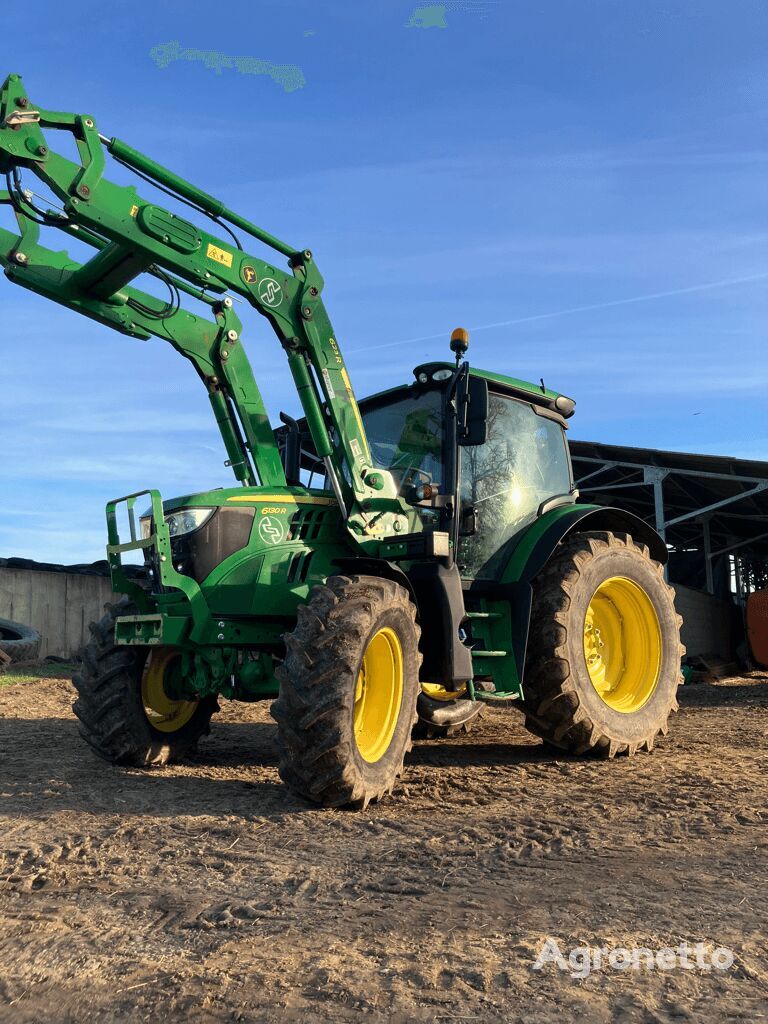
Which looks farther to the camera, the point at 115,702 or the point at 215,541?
the point at 115,702

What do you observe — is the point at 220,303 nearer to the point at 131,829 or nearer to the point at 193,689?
the point at 193,689

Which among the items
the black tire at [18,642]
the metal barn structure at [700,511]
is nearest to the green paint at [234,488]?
the black tire at [18,642]

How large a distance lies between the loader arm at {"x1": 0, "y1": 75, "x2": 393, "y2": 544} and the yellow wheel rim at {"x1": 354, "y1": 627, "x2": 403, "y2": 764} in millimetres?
949

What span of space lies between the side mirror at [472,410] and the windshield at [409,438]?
52 centimetres

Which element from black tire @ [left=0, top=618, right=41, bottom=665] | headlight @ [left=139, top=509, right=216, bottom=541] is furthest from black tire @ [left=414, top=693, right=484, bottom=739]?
black tire @ [left=0, top=618, right=41, bottom=665]

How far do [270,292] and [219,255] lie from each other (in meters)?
0.40

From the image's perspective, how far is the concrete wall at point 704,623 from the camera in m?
20.4

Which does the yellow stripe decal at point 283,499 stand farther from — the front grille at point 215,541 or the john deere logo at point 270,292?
the john deere logo at point 270,292

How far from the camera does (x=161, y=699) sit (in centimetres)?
670

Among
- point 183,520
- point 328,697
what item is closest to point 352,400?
point 183,520

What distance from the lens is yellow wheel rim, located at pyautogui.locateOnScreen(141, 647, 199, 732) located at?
6.57 meters

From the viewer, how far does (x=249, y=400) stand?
708 centimetres

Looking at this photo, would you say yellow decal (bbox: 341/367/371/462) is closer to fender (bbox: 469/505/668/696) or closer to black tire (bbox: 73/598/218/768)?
fender (bbox: 469/505/668/696)
